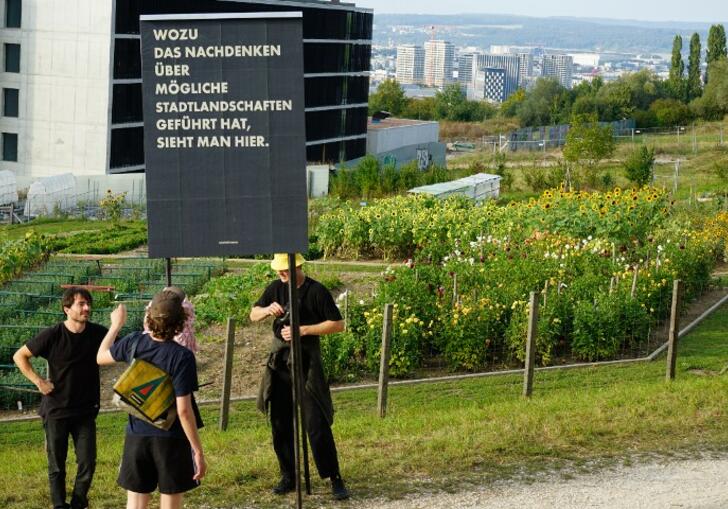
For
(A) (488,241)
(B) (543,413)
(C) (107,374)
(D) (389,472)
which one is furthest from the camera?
(A) (488,241)

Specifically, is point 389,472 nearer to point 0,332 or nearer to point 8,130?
point 0,332

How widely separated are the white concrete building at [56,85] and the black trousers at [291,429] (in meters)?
46.1

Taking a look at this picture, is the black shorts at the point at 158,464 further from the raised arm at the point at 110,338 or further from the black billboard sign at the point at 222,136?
the black billboard sign at the point at 222,136

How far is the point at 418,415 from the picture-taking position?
11.9 meters

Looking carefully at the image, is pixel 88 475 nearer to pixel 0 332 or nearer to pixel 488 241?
pixel 0 332

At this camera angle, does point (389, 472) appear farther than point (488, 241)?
No

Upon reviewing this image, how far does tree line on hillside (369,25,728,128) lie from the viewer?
8869 centimetres

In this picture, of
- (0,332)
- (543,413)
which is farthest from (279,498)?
(0,332)

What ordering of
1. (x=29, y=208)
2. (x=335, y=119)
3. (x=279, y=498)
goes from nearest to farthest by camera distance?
(x=279, y=498) < (x=29, y=208) < (x=335, y=119)

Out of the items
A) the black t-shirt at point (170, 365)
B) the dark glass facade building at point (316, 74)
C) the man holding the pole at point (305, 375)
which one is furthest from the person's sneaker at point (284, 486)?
the dark glass facade building at point (316, 74)

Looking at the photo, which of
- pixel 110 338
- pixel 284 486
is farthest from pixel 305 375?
pixel 110 338

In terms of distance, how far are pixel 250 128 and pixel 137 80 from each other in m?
49.3

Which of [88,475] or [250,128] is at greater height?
[250,128]

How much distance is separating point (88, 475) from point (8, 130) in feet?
166
